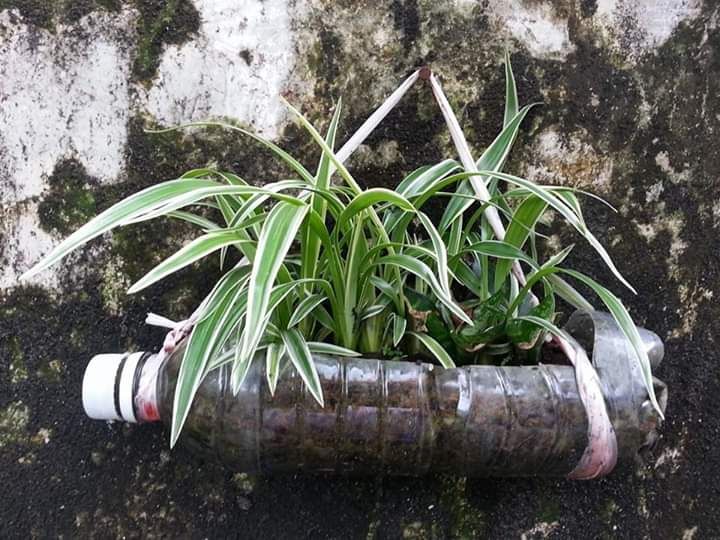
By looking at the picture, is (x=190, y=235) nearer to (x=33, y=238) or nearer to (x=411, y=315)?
(x=33, y=238)

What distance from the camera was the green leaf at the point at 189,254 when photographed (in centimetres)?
76

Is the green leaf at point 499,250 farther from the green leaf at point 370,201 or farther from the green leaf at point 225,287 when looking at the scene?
the green leaf at point 225,287

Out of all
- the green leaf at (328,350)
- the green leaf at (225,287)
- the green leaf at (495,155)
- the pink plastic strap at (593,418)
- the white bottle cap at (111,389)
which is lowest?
the pink plastic strap at (593,418)

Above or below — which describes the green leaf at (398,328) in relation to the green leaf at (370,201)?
below

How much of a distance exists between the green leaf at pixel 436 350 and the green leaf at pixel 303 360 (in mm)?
175

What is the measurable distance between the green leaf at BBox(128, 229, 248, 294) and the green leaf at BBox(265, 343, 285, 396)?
16cm

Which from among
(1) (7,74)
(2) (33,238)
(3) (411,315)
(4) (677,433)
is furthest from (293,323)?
(4) (677,433)

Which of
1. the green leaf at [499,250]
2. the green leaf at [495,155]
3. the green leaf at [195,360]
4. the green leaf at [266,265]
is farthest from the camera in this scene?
the green leaf at [495,155]

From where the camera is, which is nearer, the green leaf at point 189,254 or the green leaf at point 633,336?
the green leaf at point 189,254

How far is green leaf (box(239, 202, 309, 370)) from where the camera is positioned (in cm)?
73

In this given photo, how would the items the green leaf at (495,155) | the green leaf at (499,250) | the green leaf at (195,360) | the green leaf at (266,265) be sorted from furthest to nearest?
1. the green leaf at (495,155)
2. the green leaf at (499,250)
3. the green leaf at (195,360)
4. the green leaf at (266,265)

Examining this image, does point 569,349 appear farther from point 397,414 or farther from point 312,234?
point 312,234

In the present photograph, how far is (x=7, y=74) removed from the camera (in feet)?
3.63

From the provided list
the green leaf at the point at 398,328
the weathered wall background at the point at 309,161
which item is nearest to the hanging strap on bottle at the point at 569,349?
the weathered wall background at the point at 309,161
